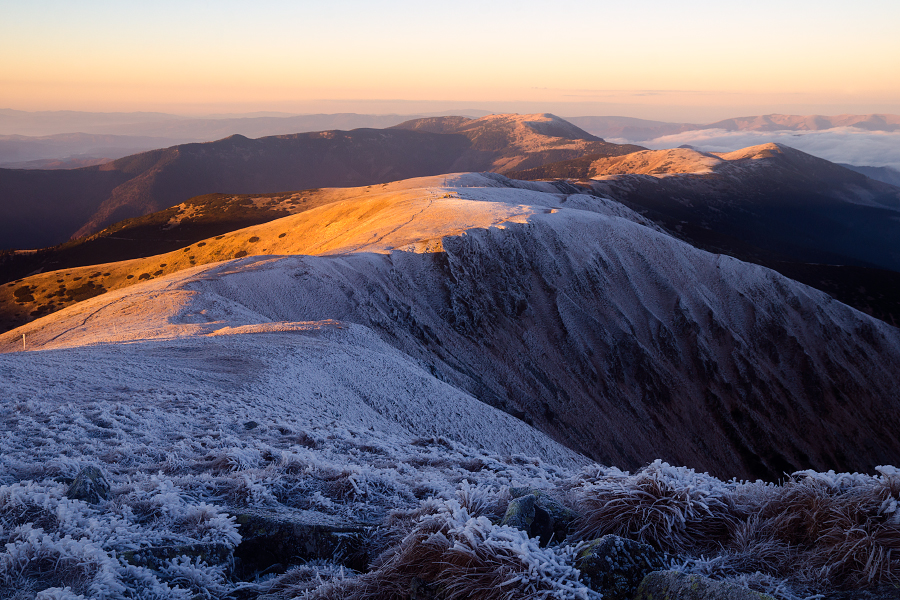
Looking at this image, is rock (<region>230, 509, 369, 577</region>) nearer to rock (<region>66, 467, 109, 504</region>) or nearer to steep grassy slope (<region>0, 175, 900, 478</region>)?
rock (<region>66, 467, 109, 504</region>)

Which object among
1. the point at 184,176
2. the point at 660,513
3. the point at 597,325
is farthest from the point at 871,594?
the point at 184,176

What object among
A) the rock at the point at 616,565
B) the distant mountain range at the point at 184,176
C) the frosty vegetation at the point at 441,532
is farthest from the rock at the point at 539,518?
A: the distant mountain range at the point at 184,176

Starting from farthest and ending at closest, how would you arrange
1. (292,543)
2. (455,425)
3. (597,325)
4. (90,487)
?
(597,325) → (455,425) → (90,487) → (292,543)

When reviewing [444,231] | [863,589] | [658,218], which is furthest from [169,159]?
[863,589]

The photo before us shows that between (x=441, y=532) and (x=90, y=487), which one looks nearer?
(x=441, y=532)

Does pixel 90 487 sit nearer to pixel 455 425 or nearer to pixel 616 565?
pixel 616 565

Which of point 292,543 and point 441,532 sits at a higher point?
point 441,532
